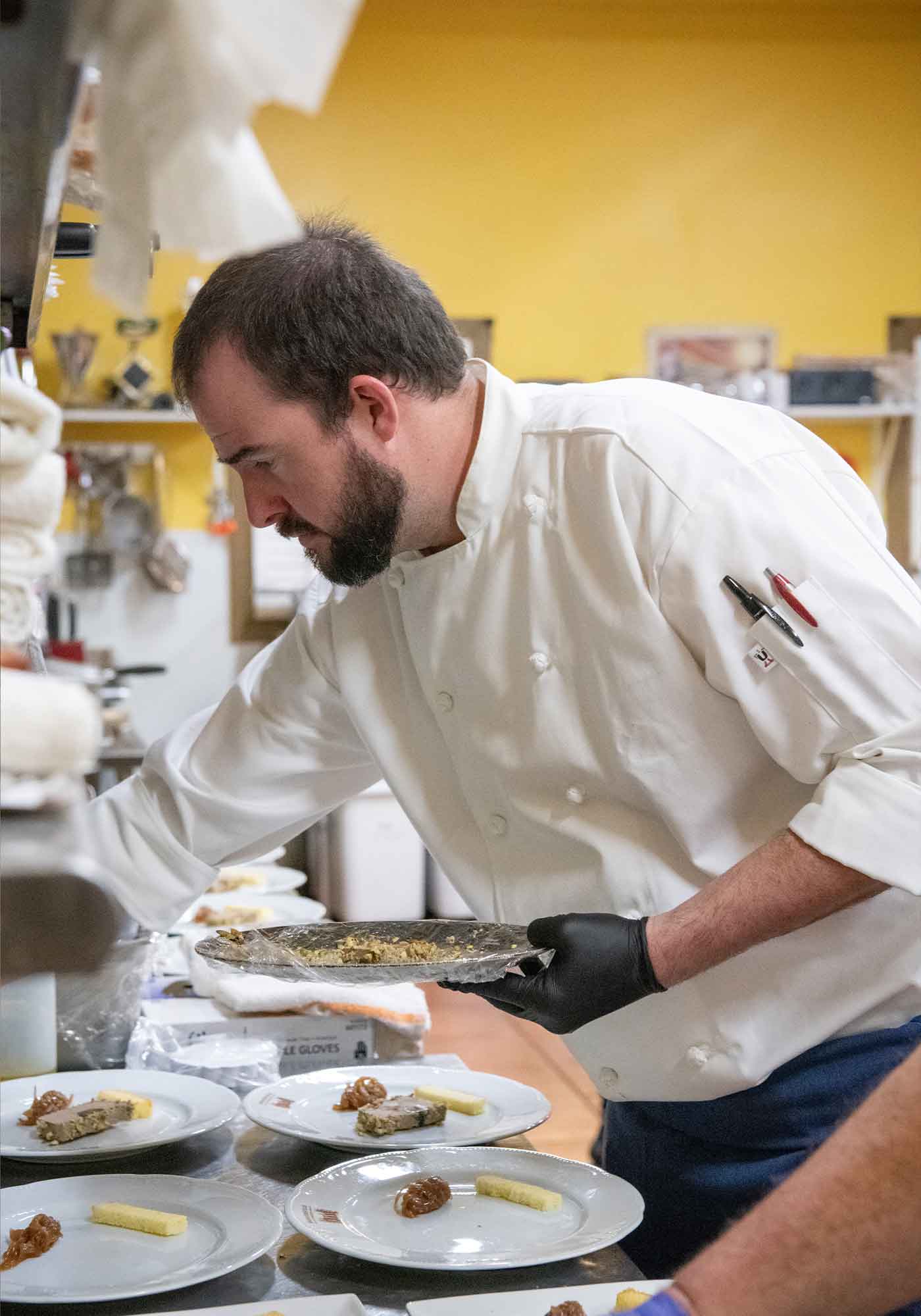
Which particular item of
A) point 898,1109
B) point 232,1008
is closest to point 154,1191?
point 232,1008

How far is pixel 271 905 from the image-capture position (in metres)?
2.83

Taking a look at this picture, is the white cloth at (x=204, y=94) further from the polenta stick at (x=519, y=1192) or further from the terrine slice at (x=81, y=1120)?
the terrine slice at (x=81, y=1120)

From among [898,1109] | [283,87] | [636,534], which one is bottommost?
[898,1109]

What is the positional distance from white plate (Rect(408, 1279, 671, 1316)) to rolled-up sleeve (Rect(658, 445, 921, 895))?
0.46 meters

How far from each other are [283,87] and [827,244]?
555cm

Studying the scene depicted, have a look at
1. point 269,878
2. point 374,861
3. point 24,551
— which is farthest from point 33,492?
point 374,861

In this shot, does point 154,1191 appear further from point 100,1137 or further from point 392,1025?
point 392,1025

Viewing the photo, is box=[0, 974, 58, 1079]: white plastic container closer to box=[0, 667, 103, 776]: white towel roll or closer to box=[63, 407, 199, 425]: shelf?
box=[0, 667, 103, 776]: white towel roll

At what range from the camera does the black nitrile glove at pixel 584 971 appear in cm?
140

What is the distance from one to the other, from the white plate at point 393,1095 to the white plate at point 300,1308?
37 cm

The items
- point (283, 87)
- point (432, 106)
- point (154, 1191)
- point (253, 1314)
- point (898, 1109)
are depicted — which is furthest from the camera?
point (432, 106)

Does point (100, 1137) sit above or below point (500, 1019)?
above

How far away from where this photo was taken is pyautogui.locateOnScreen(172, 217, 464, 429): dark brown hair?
1.54 m

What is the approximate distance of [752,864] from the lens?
4.65 feet
